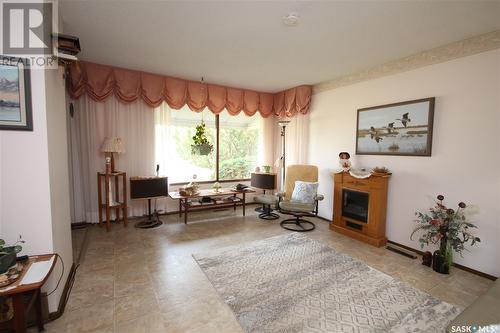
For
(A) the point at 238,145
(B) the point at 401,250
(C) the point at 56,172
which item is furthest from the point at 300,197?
Result: (C) the point at 56,172

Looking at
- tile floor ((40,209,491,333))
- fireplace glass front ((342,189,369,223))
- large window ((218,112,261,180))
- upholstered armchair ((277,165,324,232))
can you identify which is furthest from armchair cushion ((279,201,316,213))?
large window ((218,112,261,180))

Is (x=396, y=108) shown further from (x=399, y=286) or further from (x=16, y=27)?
(x=16, y=27)

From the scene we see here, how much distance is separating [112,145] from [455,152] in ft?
15.3

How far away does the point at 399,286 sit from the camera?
2.27m

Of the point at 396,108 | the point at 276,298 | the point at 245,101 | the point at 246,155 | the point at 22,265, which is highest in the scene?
the point at 245,101

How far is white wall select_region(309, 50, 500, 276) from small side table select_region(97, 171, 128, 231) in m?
3.93

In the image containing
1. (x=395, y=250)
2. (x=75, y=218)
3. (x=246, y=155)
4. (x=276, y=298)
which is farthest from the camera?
(x=246, y=155)

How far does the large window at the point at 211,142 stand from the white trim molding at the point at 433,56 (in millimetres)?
2367

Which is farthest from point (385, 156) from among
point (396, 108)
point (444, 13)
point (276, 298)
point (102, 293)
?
point (102, 293)

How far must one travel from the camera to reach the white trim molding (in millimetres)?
2469

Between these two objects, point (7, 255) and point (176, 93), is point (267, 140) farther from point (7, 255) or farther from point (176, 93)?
point (7, 255)

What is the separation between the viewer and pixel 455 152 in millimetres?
Result: 2715

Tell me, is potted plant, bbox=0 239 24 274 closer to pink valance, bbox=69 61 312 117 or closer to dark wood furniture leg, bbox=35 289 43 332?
dark wood furniture leg, bbox=35 289 43 332

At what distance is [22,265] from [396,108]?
429 centimetres
